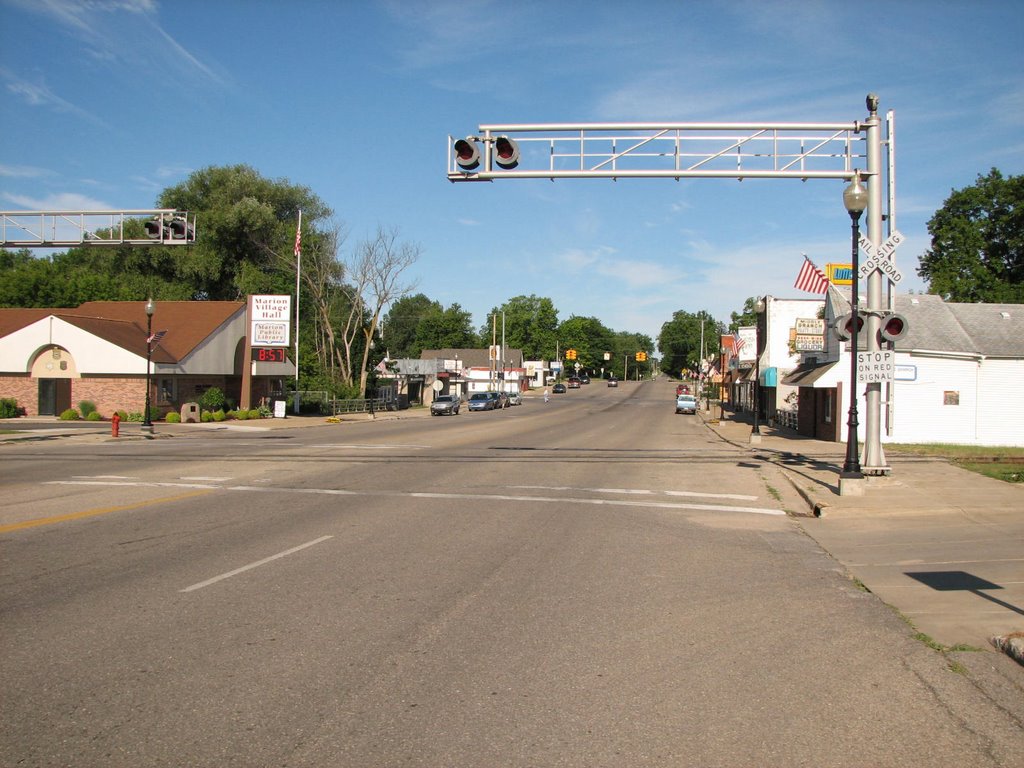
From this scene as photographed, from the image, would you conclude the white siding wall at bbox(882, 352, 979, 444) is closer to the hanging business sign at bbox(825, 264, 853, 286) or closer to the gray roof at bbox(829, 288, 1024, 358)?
the gray roof at bbox(829, 288, 1024, 358)

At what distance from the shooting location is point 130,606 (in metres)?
7.39

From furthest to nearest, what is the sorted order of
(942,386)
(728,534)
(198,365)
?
(198,365) < (942,386) < (728,534)

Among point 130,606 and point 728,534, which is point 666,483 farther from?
point 130,606

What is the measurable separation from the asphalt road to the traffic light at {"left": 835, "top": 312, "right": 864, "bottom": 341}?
197 inches

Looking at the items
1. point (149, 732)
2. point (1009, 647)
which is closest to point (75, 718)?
point (149, 732)

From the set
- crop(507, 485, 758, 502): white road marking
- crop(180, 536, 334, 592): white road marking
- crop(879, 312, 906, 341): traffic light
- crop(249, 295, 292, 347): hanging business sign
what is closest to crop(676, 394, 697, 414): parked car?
crop(249, 295, 292, 347): hanging business sign

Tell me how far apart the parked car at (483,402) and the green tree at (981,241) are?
115ft

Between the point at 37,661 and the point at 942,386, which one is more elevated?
the point at 942,386

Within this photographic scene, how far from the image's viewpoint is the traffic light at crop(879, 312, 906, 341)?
635 inches

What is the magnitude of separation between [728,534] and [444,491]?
19.2ft

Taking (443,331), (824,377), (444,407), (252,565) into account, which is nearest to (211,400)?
(444,407)

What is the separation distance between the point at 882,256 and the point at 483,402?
53.3 m

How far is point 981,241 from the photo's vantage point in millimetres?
63250

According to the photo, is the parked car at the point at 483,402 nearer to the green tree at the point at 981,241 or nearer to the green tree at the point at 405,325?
the green tree at the point at 981,241
